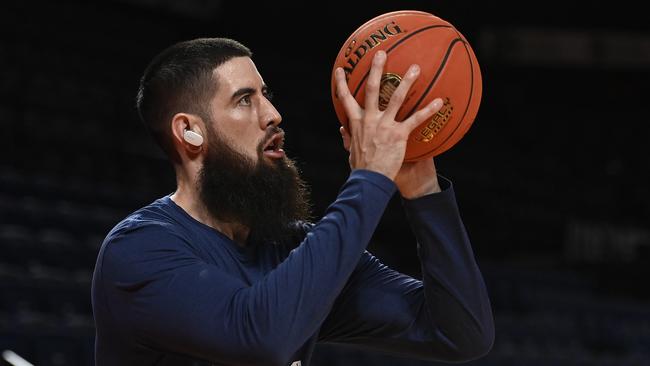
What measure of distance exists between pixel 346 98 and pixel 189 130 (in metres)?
0.38

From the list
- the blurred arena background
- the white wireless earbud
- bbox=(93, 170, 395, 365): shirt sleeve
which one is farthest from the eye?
the blurred arena background

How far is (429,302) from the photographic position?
1.93 metres

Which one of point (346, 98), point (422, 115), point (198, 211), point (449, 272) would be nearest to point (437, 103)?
point (422, 115)

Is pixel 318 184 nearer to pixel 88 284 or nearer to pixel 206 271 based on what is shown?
pixel 88 284

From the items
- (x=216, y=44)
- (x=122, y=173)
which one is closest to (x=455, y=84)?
(x=216, y=44)

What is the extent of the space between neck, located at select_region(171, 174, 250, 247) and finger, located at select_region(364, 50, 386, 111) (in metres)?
0.47

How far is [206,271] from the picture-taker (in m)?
1.70

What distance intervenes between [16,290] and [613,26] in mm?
10100

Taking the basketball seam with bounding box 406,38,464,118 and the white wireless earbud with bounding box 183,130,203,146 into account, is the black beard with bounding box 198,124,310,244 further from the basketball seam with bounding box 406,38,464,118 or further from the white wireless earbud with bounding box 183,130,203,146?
the basketball seam with bounding box 406,38,464,118

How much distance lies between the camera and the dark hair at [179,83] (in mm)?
1932

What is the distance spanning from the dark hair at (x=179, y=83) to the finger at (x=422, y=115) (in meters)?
0.45

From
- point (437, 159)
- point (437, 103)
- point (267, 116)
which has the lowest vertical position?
point (437, 159)

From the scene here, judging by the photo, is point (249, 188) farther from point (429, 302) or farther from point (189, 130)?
point (429, 302)

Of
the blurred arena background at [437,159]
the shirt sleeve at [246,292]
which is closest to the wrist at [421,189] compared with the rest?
the shirt sleeve at [246,292]
